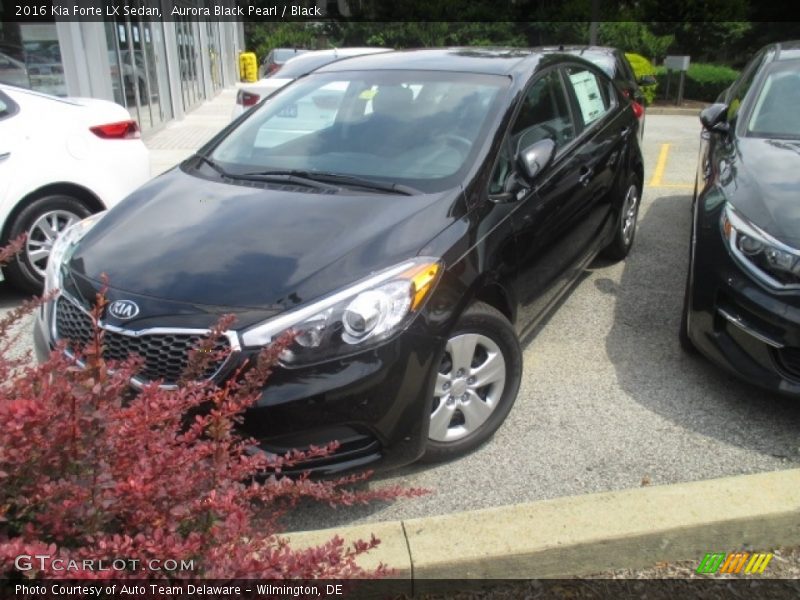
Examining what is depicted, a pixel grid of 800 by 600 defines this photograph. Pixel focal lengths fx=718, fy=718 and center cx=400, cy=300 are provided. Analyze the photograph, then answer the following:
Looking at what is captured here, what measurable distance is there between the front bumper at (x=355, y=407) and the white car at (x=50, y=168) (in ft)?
9.86

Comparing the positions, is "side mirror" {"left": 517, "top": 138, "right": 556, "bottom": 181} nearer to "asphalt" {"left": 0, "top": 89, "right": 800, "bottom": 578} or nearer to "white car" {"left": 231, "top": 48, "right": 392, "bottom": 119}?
"asphalt" {"left": 0, "top": 89, "right": 800, "bottom": 578}

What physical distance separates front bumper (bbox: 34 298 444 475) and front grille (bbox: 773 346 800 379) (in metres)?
1.55

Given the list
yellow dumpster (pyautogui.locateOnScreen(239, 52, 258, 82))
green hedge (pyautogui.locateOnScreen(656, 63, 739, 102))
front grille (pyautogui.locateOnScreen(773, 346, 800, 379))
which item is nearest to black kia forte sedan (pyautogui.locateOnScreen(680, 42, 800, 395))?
front grille (pyautogui.locateOnScreen(773, 346, 800, 379))

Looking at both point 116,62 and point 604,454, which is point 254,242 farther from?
point 116,62

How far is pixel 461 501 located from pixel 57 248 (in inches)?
85.3

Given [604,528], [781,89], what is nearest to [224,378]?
[604,528]

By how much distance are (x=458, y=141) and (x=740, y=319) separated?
151cm

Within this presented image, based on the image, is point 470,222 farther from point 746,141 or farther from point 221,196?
point 746,141

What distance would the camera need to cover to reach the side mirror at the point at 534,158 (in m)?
3.33

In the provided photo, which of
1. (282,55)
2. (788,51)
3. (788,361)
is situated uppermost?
(788,51)

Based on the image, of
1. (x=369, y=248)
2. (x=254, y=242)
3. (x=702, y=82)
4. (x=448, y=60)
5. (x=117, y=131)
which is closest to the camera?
(x=369, y=248)

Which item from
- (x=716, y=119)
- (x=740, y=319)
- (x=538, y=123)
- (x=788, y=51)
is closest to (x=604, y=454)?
(x=740, y=319)

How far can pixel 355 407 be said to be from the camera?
2492mm

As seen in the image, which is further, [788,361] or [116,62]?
[116,62]
